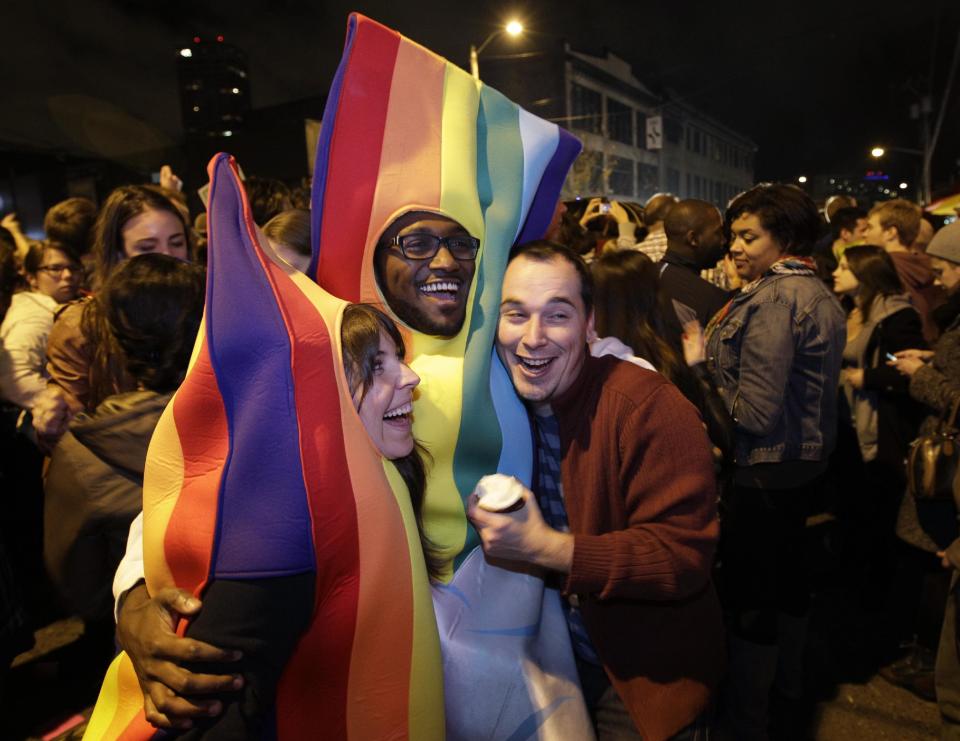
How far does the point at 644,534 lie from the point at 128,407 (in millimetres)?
1544

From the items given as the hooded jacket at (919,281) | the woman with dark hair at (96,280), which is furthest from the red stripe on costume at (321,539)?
the hooded jacket at (919,281)

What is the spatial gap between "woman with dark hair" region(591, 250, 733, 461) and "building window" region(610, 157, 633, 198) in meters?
38.2

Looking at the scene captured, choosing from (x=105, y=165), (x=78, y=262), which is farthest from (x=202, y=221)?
(x=105, y=165)

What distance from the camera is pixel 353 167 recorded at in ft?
5.30

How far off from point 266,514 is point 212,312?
36 cm

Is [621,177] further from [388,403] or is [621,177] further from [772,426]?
[388,403]

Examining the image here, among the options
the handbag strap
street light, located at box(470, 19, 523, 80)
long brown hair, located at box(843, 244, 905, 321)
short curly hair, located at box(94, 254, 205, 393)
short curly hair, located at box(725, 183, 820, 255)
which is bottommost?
the handbag strap

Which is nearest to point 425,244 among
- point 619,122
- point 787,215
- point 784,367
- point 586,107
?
point 784,367

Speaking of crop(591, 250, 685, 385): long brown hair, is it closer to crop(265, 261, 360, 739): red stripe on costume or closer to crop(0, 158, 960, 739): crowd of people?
crop(0, 158, 960, 739): crowd of people

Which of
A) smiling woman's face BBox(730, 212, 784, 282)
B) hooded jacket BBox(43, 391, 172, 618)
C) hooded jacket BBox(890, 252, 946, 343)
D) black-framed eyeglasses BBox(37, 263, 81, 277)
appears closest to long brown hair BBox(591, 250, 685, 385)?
smiling woman's face BBox(730, 212, 784, 282)

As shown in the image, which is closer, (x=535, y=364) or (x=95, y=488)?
(x=535, y=364)

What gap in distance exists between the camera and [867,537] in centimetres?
405

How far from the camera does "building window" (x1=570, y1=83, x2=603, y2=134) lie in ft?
114

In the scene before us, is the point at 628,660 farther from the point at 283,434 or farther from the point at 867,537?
the point at 867,537
